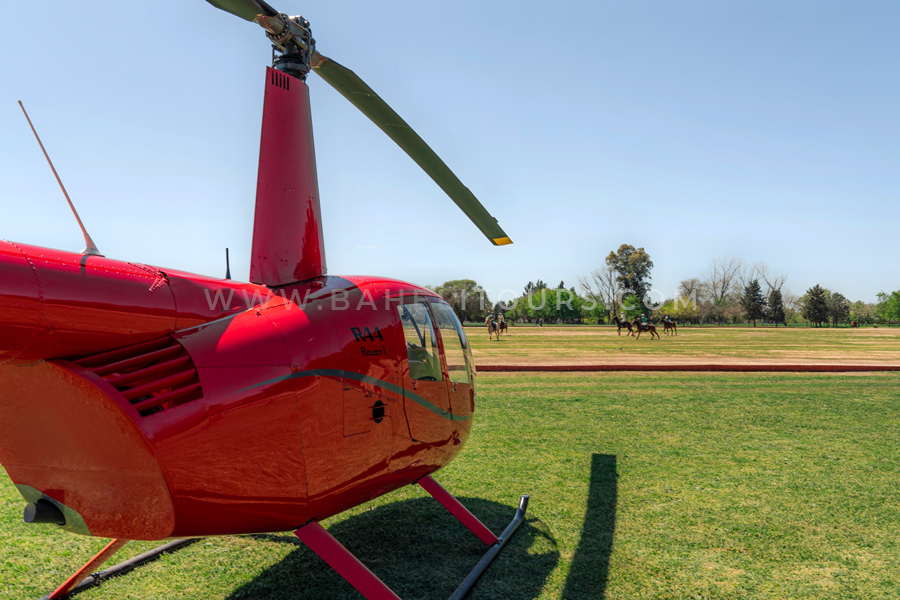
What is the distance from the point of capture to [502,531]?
5344mm

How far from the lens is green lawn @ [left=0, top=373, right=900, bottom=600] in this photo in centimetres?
430

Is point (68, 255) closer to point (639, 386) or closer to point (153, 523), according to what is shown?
point (153, 523)

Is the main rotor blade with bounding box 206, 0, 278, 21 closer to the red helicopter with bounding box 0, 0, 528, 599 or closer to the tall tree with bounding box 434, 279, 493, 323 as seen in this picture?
the red helicopter with bounding box 0, 0, 528, 599

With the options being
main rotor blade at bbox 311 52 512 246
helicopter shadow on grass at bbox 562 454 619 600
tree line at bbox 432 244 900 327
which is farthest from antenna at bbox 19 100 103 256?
tree line at bbox 432 244 900 327

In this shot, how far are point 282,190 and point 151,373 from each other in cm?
174

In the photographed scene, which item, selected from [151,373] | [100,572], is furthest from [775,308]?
[151,373]

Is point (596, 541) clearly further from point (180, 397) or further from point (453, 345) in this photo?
point (180, 397)

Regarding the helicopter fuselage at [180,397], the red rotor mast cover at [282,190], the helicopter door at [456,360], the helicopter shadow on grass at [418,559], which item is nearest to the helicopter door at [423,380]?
the helicopter door at [456,360]

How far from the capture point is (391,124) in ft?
15.4

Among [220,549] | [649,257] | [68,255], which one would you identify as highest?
[649,257]

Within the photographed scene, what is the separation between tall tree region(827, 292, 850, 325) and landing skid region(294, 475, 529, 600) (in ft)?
303

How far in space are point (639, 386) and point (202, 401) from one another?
1274 cm

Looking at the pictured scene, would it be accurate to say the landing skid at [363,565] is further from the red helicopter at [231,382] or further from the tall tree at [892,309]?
the tall tree at [892,309]

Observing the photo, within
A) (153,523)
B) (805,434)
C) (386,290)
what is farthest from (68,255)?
(805,434)
